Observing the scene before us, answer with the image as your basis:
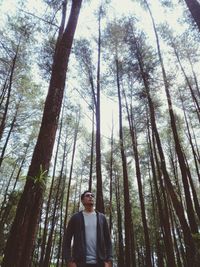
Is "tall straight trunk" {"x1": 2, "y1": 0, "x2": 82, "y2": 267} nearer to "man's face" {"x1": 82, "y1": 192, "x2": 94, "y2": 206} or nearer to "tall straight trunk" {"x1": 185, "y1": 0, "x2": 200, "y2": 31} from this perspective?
"man's face" {"x1": 82, "y1": 192, "x2": 94, "y2": 206}

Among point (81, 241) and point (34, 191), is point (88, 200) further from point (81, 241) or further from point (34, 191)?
point (34, 191)

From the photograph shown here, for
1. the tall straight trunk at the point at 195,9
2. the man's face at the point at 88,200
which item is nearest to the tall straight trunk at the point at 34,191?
the man's face at the point at 88,200

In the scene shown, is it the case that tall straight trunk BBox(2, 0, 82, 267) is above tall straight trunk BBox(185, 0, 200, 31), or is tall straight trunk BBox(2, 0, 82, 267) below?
below

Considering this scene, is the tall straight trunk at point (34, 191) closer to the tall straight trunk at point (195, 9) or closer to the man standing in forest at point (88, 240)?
the man standing in forest at point (88, 240)

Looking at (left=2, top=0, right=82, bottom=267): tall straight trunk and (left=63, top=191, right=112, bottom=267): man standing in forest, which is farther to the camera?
(left=63, top=191, right=112, bottom=267): man standing in forest

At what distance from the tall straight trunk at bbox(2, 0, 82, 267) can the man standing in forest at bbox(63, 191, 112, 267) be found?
0.38 metres

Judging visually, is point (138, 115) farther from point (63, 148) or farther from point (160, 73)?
point (63, 148)

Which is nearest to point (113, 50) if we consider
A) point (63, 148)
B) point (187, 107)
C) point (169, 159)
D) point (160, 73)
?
point (160, 73)

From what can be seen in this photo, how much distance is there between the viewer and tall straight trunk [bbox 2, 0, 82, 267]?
6.95ft

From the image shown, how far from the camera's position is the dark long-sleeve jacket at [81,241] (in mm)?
2262

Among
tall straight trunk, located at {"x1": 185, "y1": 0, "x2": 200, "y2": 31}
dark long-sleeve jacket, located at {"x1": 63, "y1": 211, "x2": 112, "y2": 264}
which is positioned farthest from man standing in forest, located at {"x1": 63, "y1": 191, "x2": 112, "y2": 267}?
tall straight trunk, located at {"x1": 185, "y1": 0, "x2": 200, "y2": 31}

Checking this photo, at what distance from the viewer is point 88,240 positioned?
2.36 m

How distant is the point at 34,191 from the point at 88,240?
729mm

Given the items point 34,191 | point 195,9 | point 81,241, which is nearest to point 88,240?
point 81,241
